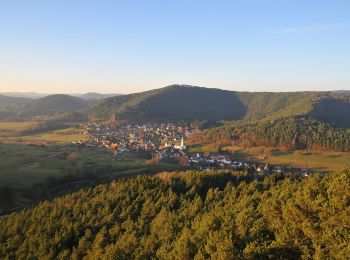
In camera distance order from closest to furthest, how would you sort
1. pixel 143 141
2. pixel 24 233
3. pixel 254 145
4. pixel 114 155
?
pixel 24 233 < pixel 114 155 < pixel 254 145 < pixel 143 141

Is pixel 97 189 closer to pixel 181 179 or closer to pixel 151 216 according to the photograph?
pixel 181 179

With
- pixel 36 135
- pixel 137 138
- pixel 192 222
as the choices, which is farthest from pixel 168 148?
pixel 192 222

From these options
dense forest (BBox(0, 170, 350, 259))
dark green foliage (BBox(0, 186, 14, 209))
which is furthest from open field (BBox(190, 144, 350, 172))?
dark green foliage (BBox(0, 186, 14, 209))

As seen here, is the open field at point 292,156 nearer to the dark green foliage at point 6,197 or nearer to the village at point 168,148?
the village at point 168,148

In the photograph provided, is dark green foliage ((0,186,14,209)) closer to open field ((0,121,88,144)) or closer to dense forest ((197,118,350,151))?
open field ((0,121,88,144))

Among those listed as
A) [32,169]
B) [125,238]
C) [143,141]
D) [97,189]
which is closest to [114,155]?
[32,169]

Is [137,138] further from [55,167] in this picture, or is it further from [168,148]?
[55,167]
